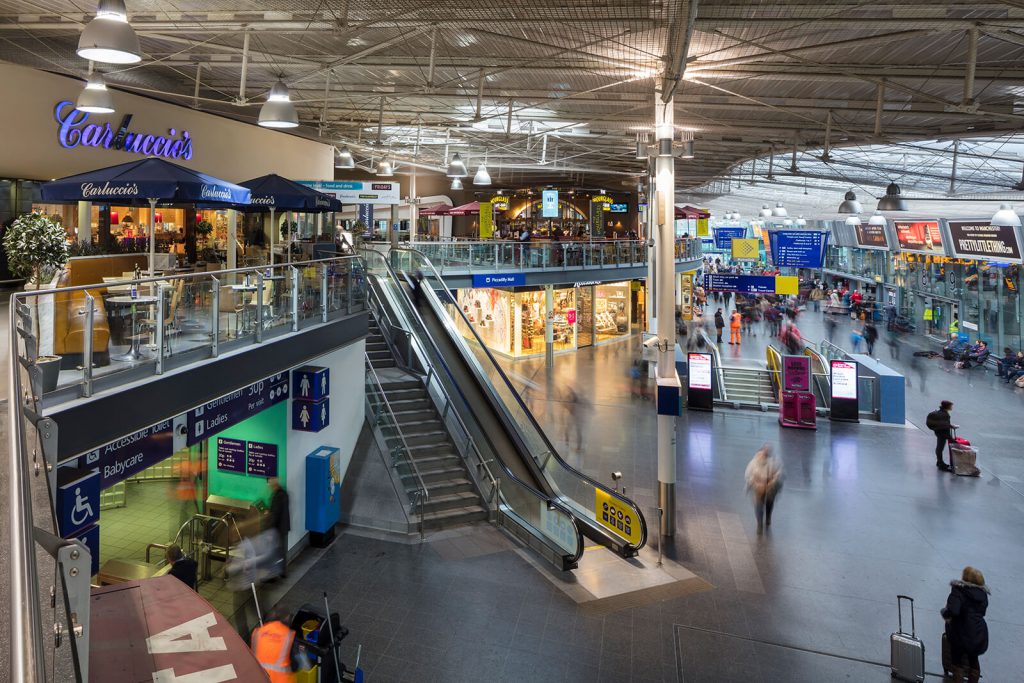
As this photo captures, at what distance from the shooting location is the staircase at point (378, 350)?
14.2 m

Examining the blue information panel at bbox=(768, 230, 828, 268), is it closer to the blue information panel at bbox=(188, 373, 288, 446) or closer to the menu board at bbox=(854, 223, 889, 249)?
the menu board at bbox=(854, 223, 889, 249)

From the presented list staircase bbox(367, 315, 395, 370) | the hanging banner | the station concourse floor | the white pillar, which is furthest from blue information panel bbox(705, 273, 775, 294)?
the white pillar

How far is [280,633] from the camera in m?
5.14

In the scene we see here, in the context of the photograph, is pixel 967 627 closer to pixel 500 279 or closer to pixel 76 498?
pixel 76 498

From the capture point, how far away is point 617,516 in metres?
9.37

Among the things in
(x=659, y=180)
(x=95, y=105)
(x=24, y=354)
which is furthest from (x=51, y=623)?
(x=659, y=180)

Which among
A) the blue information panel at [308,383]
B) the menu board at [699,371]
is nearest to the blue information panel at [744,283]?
the menu board at [699,371]

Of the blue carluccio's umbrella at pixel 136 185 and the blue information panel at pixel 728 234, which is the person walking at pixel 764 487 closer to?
the blue carluccio's umbrella at pixel 136 185

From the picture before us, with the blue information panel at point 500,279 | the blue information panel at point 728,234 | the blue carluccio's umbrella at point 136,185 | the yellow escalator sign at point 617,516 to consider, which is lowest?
the yellow escalator sign at point 617,516

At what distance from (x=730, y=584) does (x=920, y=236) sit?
84.4 ft

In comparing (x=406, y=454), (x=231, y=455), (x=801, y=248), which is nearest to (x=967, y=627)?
(x=406, y=454)

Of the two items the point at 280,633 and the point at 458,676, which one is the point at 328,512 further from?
the point at 280,633

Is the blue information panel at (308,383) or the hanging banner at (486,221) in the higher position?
the hanging banner at (486,221)

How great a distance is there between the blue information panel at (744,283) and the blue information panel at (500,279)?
260 inches
